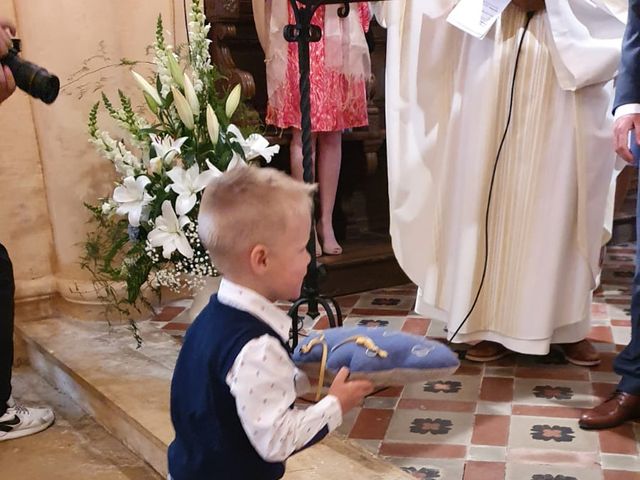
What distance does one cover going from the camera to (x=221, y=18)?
3191 millimetres

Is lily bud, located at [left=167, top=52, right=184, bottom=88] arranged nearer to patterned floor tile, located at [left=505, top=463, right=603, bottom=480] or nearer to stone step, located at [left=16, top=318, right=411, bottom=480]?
stone step, located at [left=16, top=318, right=411, bottom=480]

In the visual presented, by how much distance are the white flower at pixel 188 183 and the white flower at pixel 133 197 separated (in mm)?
115

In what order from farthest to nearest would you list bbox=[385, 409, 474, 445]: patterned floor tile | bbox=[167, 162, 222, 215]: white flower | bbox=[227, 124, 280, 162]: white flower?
1. bbox=[227, 124, 280, 162]: white flower
2. bbox=[167, 162, 222, 215]: white flower
3. bbox=[385, 409, 474, 445]: patterned floor tile

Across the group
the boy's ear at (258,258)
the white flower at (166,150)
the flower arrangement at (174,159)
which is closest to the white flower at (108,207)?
the flower arrangement at (174,159)

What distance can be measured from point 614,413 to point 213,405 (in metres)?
1.26

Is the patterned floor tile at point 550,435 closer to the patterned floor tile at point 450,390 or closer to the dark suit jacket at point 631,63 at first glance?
the patterned floor tile at point 450,390

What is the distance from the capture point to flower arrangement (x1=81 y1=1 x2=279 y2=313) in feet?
7.07

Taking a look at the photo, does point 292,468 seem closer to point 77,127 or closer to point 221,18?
point 77,127

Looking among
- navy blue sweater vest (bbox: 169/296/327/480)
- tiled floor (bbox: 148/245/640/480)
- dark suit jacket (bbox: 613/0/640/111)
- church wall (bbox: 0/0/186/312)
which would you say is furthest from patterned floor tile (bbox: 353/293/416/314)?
navy blue sweater vest (bbox: 169/296/327/480)

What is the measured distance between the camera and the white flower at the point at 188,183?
212cm

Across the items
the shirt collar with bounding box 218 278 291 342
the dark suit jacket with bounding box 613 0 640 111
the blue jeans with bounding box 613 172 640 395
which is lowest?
the blue jeans with bounding box 613 172 640 395

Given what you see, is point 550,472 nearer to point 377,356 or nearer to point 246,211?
point 377,356

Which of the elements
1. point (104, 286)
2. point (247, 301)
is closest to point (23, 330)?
point (104, 286)

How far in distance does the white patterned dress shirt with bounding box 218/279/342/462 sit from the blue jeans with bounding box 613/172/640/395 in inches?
42.0
